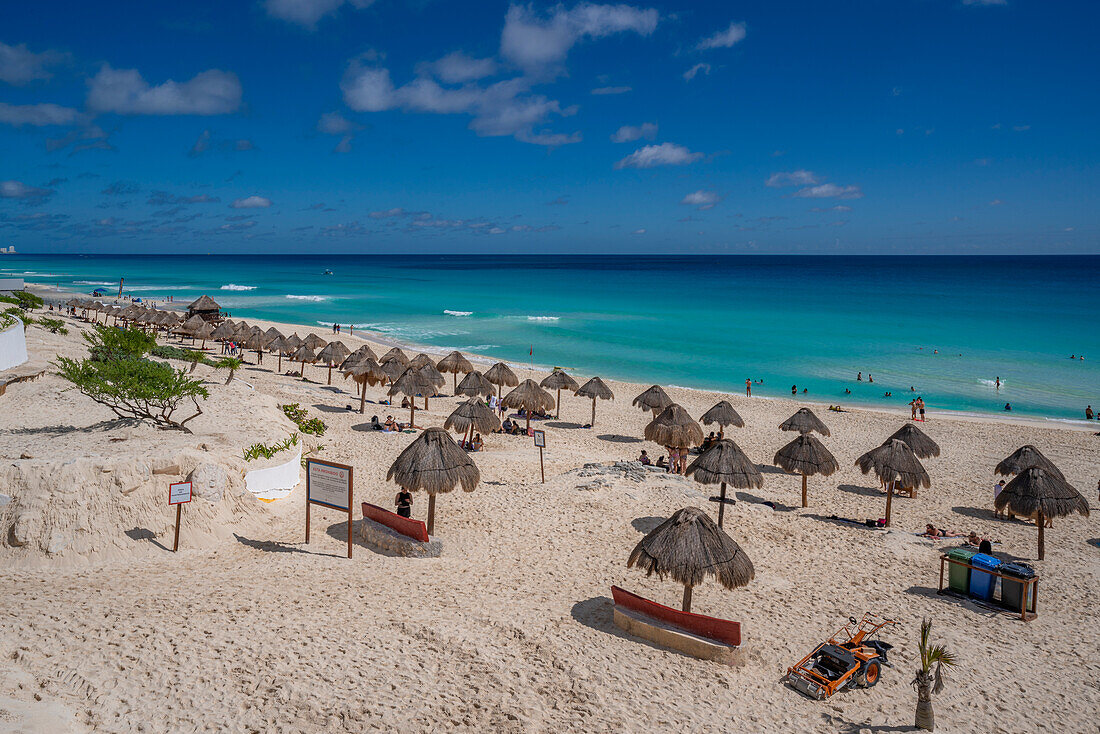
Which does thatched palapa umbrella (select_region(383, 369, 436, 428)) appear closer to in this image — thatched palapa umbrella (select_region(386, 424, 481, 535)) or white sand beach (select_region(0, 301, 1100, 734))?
white sand beach (select_region(0, 301, 1100, 734))

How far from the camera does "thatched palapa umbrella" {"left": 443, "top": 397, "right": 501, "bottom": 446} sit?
1625 centimetres

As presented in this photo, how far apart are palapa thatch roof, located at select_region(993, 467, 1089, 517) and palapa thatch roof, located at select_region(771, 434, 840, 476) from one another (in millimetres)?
3288

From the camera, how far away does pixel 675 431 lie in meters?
16.8

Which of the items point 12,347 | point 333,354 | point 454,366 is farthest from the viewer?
point 333,354

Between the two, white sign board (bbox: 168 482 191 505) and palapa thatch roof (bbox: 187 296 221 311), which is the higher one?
palapa thatch roof (bbox: 187 296 221 311)

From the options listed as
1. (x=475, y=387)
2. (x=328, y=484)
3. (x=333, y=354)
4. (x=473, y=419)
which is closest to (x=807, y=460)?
(x=473, y=419)

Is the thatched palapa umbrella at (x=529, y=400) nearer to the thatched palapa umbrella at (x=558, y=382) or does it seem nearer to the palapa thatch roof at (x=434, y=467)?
the thatched palapa umbrella at (x=558, y=382)

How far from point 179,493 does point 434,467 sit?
3.85 m

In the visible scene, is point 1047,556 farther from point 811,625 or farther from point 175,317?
point 175,317

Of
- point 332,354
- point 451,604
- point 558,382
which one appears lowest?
point 451,604

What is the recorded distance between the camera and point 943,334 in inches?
1955

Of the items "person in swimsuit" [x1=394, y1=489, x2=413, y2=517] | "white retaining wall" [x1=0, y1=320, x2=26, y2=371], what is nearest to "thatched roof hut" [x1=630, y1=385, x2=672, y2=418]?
"person in swimsuit" [x1=394, y1=489, x2=413, y2=517]

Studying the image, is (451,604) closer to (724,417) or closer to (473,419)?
(473,419)

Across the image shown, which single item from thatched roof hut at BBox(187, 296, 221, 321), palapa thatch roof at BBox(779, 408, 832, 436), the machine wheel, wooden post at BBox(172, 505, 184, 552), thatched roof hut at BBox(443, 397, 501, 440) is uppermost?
thatched roof hut at BBox(187, 296, 221, 321)
